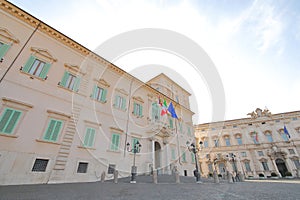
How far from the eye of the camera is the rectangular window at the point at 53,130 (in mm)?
8172

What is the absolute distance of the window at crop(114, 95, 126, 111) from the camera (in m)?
12.7

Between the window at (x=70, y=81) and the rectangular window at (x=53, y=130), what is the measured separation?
2.62 meters

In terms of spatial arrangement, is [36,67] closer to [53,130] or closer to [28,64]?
[28,64]

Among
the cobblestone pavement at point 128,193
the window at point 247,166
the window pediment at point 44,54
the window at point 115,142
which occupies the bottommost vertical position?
the cobblestone pavement at point 128,193

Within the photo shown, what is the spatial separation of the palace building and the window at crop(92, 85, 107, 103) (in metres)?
0.08

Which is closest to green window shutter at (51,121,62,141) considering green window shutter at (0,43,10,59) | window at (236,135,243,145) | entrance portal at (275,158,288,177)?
green window shutter at (0,43,10,59)

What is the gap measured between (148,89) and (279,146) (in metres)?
30.0

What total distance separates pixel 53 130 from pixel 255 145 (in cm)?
3596

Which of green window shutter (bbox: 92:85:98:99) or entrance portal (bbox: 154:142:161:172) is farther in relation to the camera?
entrance portal (bbox: 154:142:161:172)

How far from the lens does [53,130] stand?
332 inches

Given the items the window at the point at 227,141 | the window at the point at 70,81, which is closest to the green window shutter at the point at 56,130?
the window at the point at 70,81

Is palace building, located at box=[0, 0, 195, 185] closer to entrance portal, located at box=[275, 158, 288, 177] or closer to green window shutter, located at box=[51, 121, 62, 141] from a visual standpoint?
green window shutter, located at box=[51, 121, 62, 141]

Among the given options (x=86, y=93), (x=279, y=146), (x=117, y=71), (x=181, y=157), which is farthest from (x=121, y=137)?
(x=279, y=146)

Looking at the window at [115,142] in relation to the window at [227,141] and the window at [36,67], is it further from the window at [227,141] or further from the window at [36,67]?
the window at [227,141]
